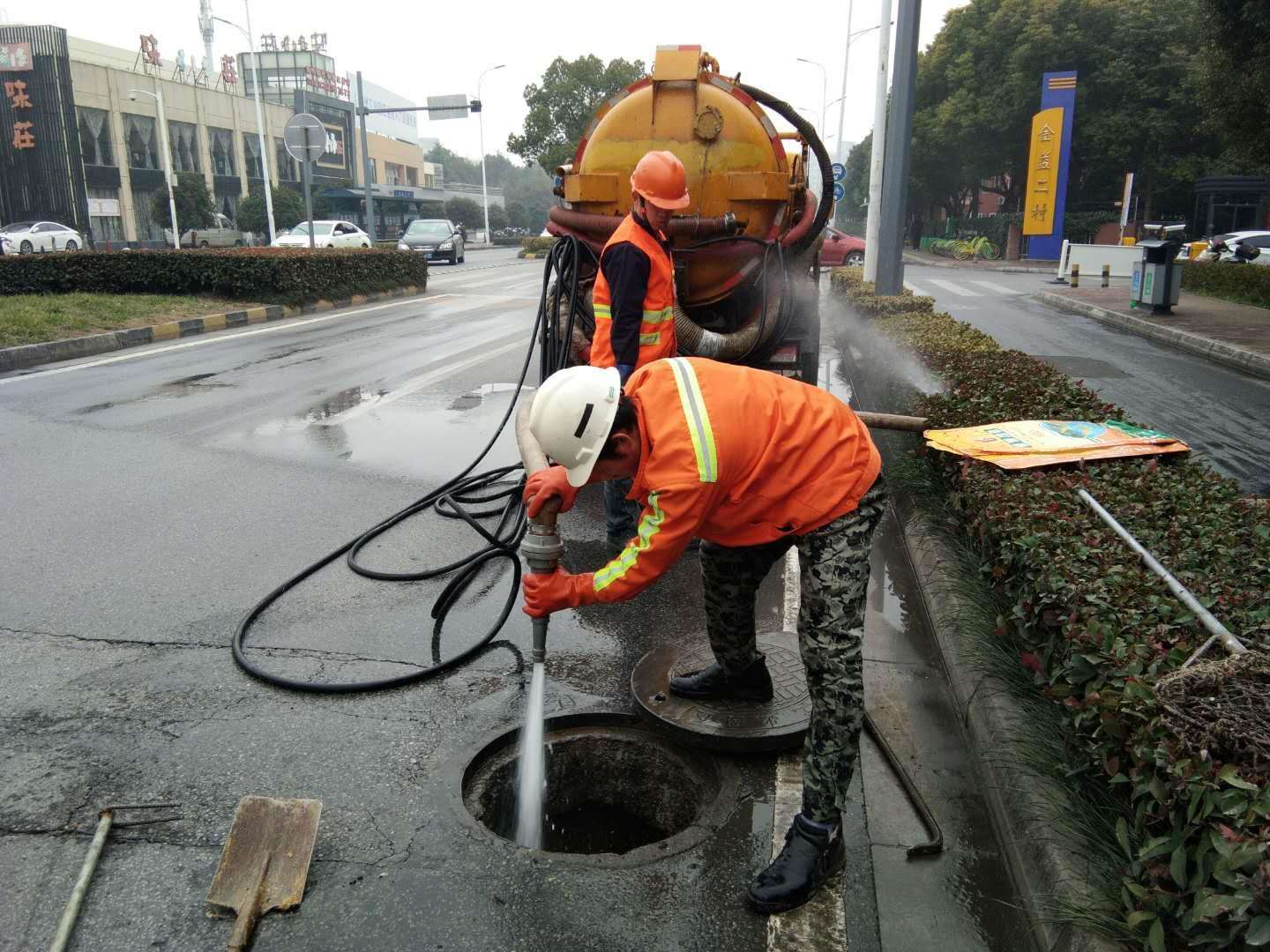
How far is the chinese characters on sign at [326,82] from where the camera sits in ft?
208

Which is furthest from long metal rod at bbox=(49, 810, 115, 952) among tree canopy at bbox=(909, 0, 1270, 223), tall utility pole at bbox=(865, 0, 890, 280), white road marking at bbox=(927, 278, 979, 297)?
tree canopy at bbox=(909, 0, 1270, 223)

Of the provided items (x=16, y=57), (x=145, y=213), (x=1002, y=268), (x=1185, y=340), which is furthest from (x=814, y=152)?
(x=145, y=213)

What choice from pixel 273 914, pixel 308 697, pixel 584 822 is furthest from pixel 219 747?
pixel 584 822

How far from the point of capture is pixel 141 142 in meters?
45.6

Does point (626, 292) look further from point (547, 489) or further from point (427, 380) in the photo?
point (427, 380)

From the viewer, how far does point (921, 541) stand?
4895 mm

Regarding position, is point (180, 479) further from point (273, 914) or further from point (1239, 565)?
point (1239, 565)

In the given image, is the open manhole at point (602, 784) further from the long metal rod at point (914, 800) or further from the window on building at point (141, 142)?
the window on building at point (141, 142)

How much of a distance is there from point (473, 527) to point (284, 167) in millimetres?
59700

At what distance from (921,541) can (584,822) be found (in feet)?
7.76

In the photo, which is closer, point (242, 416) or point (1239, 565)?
point (1239, 565)

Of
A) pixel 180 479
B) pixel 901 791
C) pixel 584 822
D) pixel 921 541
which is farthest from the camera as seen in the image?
pixel 180 479

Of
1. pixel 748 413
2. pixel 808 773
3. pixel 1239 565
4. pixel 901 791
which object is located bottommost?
pixel 901 791

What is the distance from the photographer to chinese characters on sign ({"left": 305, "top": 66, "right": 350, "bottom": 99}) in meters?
63.5
